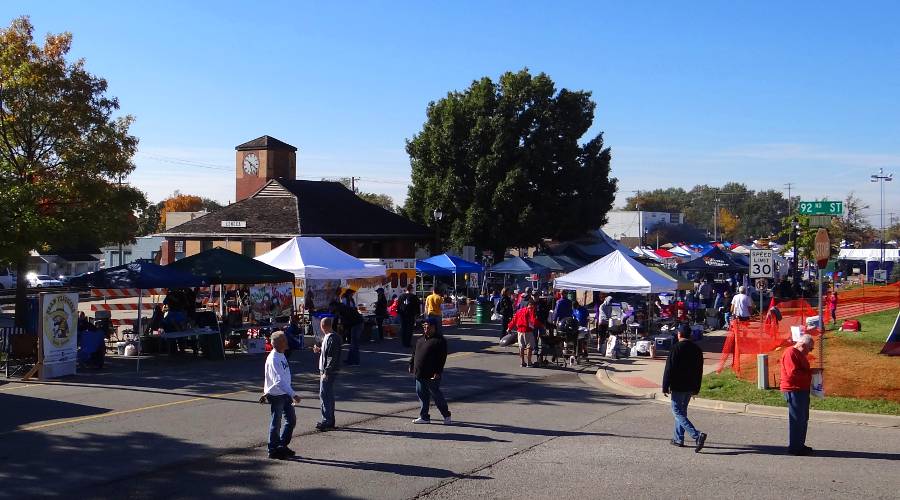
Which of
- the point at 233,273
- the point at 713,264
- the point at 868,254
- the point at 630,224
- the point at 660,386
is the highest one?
the point at 630,224

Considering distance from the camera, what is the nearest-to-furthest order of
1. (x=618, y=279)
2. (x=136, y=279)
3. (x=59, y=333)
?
(x=59, y=333) < (x=136, y=279) < (x=618, y=279)

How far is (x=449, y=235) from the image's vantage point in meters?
53.3

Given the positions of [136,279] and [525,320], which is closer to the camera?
[136,279]

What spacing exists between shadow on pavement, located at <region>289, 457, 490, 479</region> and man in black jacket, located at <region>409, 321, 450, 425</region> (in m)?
2.47

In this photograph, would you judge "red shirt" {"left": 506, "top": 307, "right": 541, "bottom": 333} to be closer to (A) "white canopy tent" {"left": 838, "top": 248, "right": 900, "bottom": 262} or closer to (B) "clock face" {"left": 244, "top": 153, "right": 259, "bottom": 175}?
(B) "clock face" {"left": 244, "top": 153, "right": 259, "bottom": 175}

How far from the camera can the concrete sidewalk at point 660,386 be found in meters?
12.8

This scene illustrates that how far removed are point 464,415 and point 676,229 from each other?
310 ft

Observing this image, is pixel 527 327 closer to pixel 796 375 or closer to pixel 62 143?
pixel 796 375

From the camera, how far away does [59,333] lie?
17031mm

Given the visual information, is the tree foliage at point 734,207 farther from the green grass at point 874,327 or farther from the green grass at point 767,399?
the green grass at point 767,399

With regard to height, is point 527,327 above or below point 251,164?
below

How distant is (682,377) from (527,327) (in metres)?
8.77

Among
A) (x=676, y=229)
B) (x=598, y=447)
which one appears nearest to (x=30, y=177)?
(x=598, y=447)

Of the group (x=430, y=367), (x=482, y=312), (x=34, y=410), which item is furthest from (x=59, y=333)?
(x=482, y=312)
